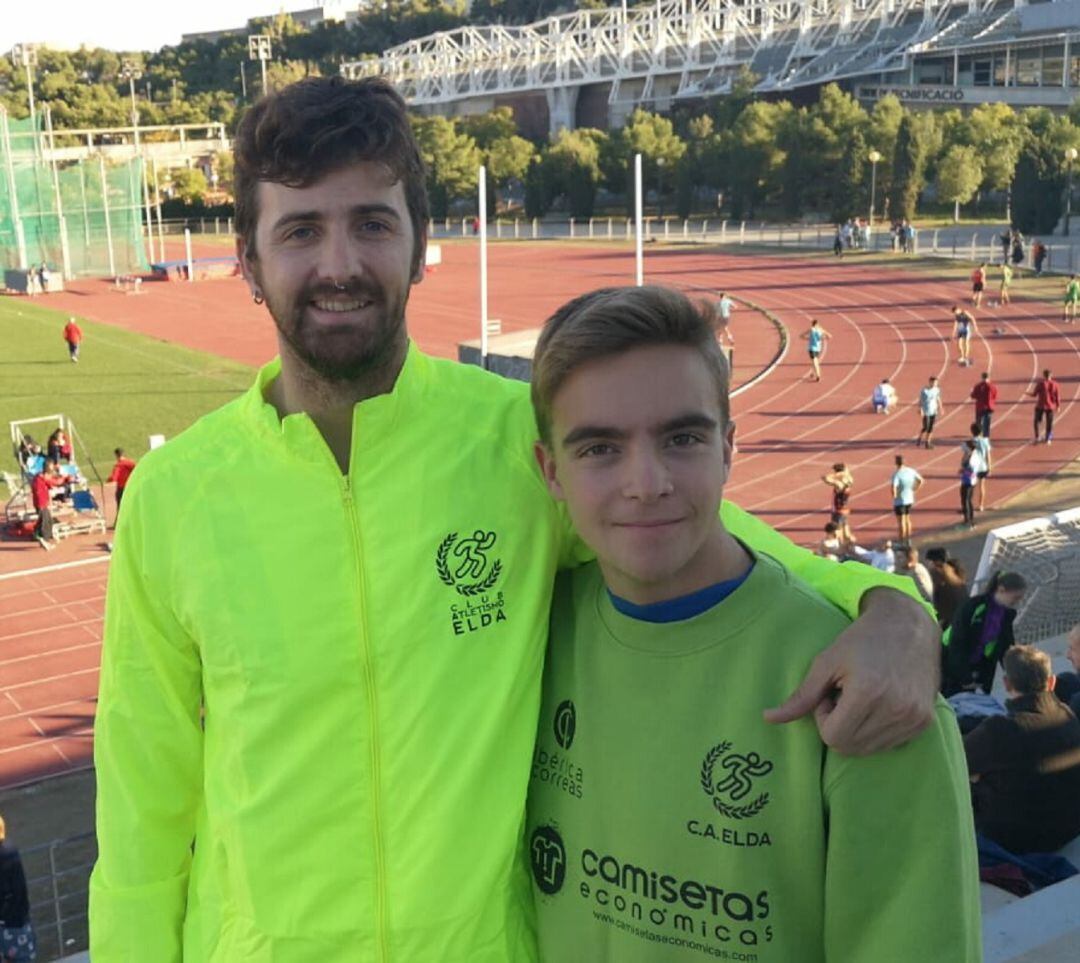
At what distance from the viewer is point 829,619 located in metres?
2.09

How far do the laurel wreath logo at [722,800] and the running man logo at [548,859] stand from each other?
0.33 metres

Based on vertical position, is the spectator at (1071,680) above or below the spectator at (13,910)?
above

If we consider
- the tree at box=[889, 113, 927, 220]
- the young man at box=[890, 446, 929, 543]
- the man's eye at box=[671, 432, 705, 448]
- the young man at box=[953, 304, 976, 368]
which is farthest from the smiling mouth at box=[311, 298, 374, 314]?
the tree at box=[889, 113, 927, 220]

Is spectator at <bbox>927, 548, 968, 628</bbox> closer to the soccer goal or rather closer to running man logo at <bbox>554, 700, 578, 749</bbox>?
the soccer goal

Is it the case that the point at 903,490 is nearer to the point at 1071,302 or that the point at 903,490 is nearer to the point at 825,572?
the point at 825,572

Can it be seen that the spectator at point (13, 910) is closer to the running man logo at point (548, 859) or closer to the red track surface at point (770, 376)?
the red track surface at point (770, 376)

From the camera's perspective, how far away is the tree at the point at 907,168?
4934 cm

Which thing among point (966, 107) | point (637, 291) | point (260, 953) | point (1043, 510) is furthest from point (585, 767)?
point (966, 107)

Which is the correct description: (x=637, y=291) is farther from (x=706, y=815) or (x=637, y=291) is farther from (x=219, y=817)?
(x=219, y=817)

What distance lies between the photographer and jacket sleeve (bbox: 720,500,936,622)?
220 centimetres

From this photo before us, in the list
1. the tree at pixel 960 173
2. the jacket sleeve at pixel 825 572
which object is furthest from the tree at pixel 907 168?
the jacket sleeve at pixel 825 572

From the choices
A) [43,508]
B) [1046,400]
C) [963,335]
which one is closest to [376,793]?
[43,508]

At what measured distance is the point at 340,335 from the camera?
232cm

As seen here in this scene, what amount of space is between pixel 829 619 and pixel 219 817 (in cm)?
112
